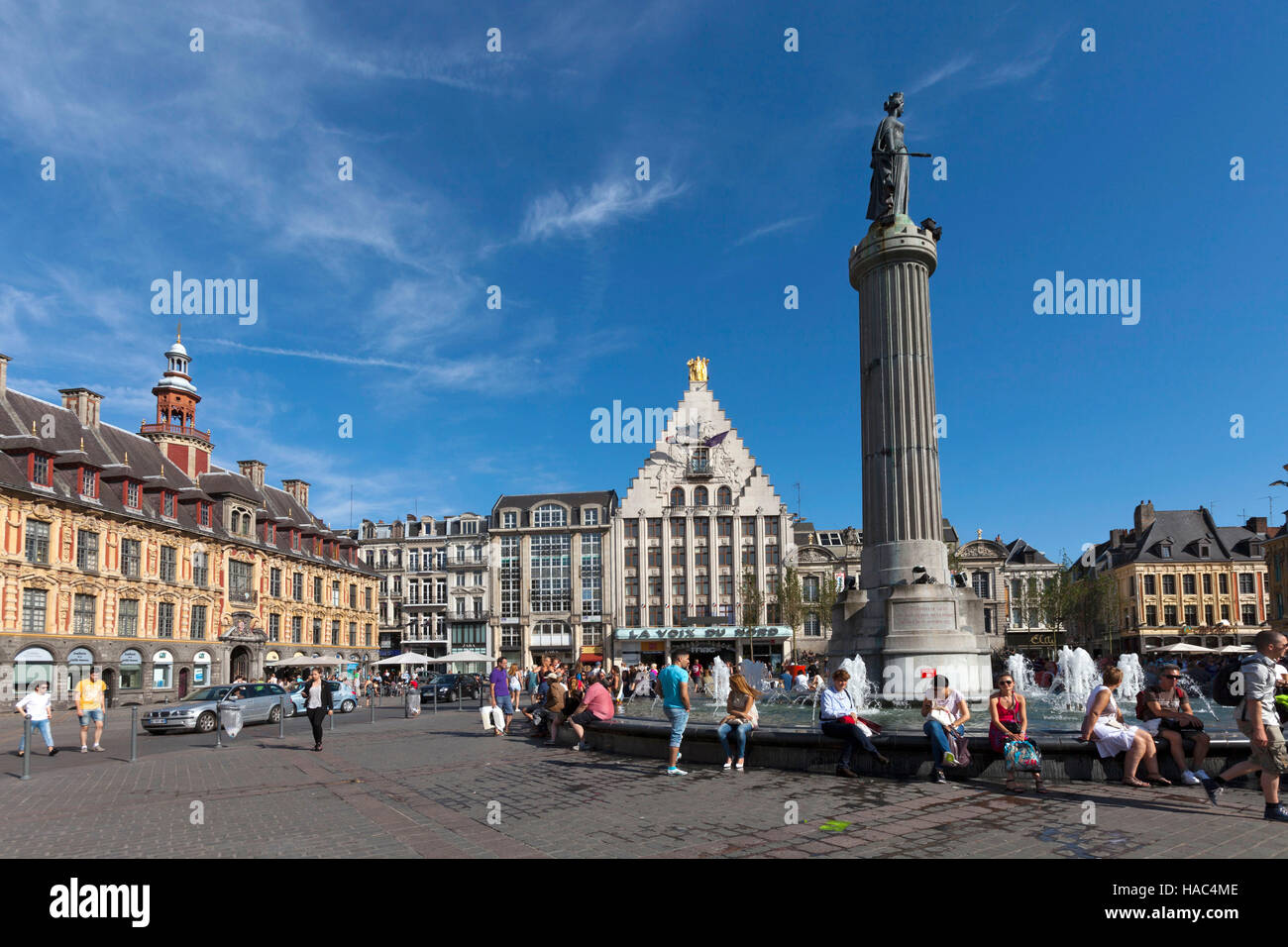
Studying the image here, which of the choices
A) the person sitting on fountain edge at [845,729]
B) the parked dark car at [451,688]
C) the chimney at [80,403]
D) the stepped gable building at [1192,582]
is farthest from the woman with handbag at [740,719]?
the stepped gable building at [1192,582]

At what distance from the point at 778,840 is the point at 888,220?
17.0 m

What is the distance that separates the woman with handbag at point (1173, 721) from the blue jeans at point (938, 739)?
210 centimetres

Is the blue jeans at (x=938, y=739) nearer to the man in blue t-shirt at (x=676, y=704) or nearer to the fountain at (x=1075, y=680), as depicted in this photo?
the man in blue t-shirt at (x=676, y=704)

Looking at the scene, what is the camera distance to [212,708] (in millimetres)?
25953

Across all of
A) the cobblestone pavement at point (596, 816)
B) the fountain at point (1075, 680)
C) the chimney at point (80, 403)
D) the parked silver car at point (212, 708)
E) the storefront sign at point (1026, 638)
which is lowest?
the storefront sign at point (1026, 638)

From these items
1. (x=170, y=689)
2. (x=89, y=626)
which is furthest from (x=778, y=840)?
(x=170, y=689)

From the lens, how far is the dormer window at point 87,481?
42.2m

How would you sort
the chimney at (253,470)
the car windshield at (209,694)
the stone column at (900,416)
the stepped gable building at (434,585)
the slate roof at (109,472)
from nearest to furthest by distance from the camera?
the stone column at (900,416)
the car windshield at (209,694)
the slate roof at (109,472)
the chimney at (253,470)
the stepped gable building at (434,585)

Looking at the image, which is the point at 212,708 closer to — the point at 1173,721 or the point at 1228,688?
the point at 1173,721

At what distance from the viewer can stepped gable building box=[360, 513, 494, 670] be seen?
78.3m

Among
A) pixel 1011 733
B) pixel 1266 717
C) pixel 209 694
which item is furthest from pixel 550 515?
pixel 1266 717

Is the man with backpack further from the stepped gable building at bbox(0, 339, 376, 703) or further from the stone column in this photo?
the stepped gable building at bbox(0, 339, 376, 703)

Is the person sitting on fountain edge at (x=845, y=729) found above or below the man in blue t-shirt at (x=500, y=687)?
above

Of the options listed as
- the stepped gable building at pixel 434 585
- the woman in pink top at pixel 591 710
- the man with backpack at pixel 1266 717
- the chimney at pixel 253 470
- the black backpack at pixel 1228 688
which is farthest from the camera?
the stepped gable building at pixel 434 585
